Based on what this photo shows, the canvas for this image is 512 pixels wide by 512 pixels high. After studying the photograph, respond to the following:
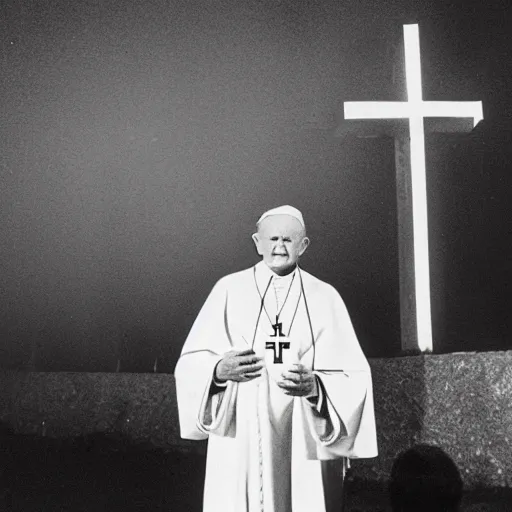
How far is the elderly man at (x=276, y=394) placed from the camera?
263cm

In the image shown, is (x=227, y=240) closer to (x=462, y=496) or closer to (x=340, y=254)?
(x=340, y=254)

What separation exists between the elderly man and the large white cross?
2.34ft

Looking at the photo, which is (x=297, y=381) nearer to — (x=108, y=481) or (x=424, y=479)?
(x=424, y=479)

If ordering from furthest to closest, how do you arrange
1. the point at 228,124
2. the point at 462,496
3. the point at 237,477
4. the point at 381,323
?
the point at 228,124, the point at 381,323, the point at 462,496, the point at 237,477

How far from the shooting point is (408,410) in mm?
3311

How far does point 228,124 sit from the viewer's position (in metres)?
4.16

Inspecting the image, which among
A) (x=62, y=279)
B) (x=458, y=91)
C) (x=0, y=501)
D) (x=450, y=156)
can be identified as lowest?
(x=0, y=501)

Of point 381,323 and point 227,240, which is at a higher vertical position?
point 227,240

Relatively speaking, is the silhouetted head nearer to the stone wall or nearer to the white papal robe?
the stone wall

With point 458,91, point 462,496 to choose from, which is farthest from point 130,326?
point 458,91

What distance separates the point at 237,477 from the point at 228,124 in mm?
2157

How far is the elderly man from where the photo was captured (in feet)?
8.64

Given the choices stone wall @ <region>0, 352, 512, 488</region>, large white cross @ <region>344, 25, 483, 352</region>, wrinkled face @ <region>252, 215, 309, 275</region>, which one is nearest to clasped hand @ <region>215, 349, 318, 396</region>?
wrinkled face @ <region>252, 215, 309, 275</region>

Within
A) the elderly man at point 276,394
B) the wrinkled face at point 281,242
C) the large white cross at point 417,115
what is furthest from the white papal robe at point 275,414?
the large white cross at point 417,115
